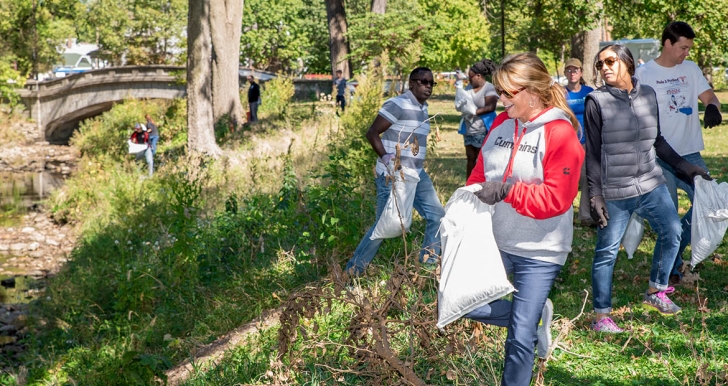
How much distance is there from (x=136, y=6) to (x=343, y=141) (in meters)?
53.9

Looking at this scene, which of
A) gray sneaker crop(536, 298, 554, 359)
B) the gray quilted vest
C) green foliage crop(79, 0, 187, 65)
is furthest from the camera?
green foliage crop(79, 0, 187, 65)

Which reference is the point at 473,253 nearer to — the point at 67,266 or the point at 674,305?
the point at 674,305

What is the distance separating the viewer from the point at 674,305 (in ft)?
19.1

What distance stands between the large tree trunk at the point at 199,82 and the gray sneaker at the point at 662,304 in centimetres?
1513

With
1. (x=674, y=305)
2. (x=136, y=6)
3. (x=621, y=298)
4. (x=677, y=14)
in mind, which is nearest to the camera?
(x=674, y=305)

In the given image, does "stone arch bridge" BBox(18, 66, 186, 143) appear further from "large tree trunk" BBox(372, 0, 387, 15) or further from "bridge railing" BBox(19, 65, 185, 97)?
"large tree trunk" BBox(372, 0, 387, 15)

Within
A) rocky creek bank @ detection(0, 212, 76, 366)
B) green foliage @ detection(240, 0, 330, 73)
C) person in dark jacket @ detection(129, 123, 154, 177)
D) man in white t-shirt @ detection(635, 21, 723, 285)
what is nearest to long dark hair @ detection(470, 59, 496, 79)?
man in white t-shirt @ detection(635, 21, 723, 285)

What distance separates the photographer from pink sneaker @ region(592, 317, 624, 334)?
17.9 ft

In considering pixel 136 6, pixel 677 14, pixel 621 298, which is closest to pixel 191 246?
pixel 621 298

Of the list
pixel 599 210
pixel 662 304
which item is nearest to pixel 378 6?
pixel 662 304

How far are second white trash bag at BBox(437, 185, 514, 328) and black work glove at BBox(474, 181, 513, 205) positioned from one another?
0.05 m

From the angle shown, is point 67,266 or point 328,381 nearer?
point 328,381

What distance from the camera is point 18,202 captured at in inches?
910

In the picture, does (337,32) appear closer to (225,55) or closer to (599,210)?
(225,55)
